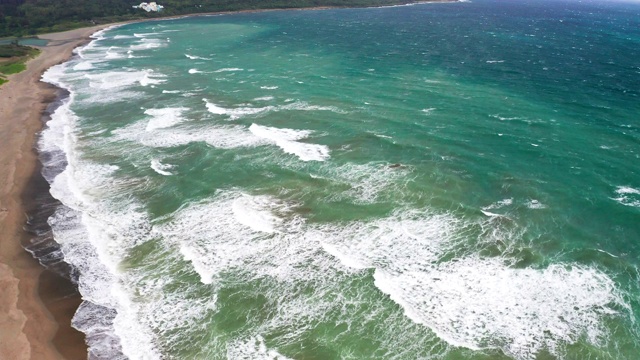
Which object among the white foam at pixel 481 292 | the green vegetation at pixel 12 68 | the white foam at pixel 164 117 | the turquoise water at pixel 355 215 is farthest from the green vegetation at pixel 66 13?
the white foam at pixel 481 292

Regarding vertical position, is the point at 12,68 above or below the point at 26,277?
above

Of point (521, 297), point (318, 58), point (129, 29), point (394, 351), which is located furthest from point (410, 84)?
point (129, 29)

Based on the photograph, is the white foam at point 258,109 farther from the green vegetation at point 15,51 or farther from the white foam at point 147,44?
the green vegetation at point 15,51

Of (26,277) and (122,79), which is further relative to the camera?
(122,79)

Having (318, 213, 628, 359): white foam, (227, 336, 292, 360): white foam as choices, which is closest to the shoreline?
(227, 336, 292, 360): white foam

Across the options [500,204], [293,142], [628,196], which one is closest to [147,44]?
[293,142]

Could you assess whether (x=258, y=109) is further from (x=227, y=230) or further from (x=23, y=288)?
(x=23, y=288)

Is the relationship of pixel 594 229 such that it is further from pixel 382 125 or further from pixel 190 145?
pixel 190 145

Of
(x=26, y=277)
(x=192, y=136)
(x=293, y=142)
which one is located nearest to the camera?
(x=26, y=277)
